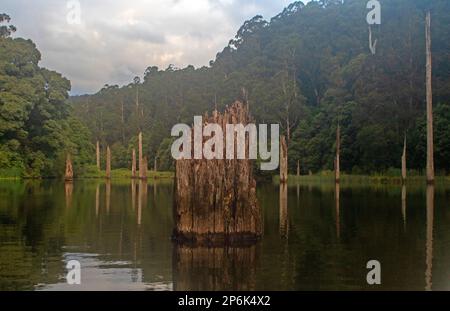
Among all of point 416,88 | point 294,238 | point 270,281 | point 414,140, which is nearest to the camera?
point 270,281

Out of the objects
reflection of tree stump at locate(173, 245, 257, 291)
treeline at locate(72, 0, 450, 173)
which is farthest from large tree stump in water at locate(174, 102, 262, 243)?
treeline at locate(72, 0, 450, 173)

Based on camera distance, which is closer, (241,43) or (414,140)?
(414,140)

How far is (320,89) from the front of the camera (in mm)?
81438

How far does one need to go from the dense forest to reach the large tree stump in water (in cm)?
2204

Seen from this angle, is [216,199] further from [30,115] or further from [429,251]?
[30,115]

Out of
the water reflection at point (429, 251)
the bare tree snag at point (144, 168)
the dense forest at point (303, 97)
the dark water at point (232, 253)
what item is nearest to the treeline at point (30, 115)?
the dense forest at point (303, 97)

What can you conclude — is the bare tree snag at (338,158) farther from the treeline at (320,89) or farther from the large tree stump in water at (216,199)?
the large tree stump in water at (216,199)

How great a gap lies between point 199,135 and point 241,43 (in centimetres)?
8780

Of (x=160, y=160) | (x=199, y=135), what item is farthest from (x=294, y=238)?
(x=160, y=160)

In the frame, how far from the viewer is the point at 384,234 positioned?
15.2 metres

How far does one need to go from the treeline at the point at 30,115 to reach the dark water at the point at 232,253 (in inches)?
1404

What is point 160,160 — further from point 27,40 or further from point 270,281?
point 270,281

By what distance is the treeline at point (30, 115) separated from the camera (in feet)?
179

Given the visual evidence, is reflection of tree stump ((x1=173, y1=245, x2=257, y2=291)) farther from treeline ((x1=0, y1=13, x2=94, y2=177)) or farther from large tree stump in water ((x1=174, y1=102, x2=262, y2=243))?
treeline ((x1=0, y1=13, x2=94, y2=177))
